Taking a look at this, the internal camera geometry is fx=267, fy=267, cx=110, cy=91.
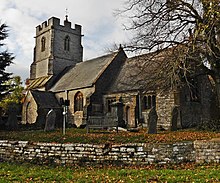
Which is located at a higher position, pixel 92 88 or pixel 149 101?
pixel 92 88

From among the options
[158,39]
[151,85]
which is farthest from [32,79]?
[158,39]

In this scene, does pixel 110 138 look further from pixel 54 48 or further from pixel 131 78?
pixel 54 48

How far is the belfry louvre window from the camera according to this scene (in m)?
27.4

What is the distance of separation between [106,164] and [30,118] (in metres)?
27.1

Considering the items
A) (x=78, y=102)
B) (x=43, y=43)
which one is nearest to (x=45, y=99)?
(x=78, y=102)

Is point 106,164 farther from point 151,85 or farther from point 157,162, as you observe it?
point 151,85

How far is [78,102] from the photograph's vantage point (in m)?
34.1

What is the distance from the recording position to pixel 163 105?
2622 centimetres

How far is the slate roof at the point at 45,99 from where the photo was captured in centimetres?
3425

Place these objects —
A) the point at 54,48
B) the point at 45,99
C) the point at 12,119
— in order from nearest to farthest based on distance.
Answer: the point at 12,119
the point at 45,99
the point at 54,48

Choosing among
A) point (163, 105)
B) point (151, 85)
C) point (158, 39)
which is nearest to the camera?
point (158, 39)

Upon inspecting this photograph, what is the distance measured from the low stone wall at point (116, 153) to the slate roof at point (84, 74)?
66.4 feet

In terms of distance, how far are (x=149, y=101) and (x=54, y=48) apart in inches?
874

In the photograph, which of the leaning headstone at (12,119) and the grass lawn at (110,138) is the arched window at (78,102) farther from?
the grass lawn at (110,138)
